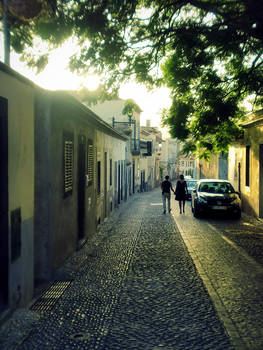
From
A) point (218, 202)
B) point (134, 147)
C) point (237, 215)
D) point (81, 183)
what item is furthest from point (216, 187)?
point (134, 147)

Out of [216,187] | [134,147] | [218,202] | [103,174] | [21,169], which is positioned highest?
[134,147]

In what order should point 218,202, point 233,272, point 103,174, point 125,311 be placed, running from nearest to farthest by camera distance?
point 125,311 < point 233,272 < point 103,174 < point 218,202

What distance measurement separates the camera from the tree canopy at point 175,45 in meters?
9.52

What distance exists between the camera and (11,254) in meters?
5.30

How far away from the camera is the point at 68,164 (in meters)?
9.12

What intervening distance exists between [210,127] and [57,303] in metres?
10.1

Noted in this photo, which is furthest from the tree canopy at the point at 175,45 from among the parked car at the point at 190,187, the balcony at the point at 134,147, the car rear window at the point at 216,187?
the balcony at the point at 134,147

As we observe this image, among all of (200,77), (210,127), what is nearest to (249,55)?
(200,77)

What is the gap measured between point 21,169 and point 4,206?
818 mm

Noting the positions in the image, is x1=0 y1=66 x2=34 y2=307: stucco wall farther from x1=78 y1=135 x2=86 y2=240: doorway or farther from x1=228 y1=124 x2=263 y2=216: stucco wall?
x1=228 y1=124 x2=263 y2=216: stucco wall

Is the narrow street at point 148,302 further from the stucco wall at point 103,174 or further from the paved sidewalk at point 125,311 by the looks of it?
the stucco wall at point 103,174

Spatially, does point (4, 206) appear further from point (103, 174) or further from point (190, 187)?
point (190, 187)

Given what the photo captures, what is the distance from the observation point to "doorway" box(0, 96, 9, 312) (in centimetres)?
503

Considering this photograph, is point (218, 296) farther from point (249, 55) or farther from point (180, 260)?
point (249, 55)
